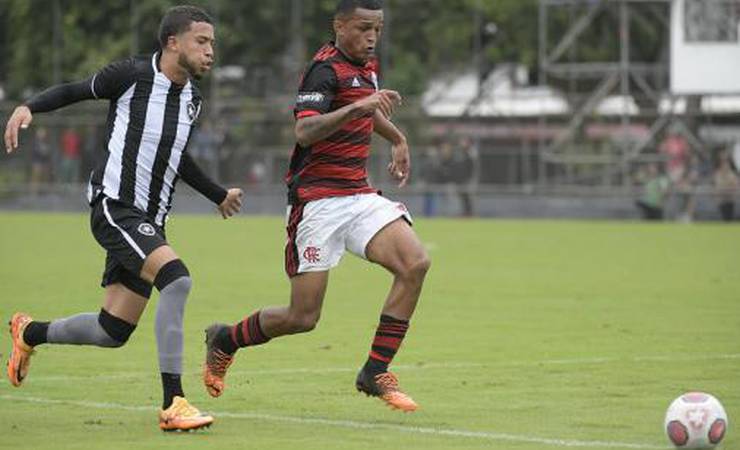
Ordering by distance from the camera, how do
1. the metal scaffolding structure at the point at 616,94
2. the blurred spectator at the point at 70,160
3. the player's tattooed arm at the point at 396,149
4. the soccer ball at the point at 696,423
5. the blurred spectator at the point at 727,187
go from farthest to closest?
the blurred spectator at the point at 70,160
the metal scaffolding structure at the point at 616,94
the blurred spectator at the point at 727,187
the player's tattooed arm at the point at 396,149
the soccer ball at the point at 696,423

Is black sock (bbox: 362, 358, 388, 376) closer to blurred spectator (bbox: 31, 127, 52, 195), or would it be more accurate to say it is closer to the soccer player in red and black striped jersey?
the soccer player in red and black striped jersey

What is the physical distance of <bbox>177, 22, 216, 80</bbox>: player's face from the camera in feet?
31.0

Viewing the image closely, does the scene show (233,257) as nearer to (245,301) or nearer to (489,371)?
(245,301)

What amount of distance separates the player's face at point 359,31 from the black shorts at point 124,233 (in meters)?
1.56

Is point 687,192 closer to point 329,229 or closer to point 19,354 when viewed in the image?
point 329,229

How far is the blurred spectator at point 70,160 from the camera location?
144 feet

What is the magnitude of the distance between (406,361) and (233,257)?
1302 cm

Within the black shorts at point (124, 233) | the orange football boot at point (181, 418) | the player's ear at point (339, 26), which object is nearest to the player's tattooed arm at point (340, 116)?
the player's ear at point (339, 26)

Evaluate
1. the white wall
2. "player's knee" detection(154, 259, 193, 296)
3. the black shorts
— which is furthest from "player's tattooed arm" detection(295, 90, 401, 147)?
the white wall

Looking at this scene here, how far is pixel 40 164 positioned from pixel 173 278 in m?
35.9

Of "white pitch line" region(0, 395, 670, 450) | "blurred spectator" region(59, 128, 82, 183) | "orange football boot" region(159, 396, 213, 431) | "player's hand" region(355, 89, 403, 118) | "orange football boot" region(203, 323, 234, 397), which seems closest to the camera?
"white pitch line" region(0, 395, 670, 450)

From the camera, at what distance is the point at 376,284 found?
20547 millimetres

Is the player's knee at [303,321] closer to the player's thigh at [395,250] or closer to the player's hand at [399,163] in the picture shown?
the player's thigh at [395,250]

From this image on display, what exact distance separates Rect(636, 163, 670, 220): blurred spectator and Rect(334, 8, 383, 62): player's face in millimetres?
28694
